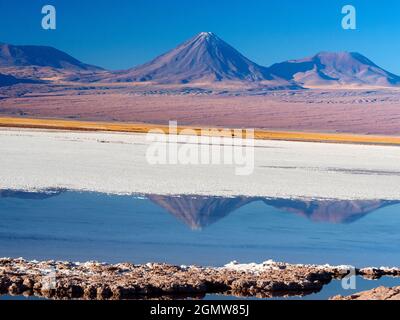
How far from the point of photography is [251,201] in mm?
17078

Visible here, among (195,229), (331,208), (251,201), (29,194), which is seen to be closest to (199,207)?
(251,201)

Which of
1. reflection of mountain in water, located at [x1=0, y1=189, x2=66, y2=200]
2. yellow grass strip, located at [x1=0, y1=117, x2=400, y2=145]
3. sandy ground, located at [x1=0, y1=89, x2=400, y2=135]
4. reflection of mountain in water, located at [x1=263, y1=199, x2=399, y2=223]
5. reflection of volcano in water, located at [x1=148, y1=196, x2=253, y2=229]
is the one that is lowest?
reflection of mountain in water, located at [x1=263, y1=199, x2=399, y2=223]

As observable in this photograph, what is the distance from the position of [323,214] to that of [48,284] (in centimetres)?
797

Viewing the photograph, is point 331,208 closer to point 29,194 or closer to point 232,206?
point 232,206

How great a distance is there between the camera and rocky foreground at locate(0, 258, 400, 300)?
27.6 ft

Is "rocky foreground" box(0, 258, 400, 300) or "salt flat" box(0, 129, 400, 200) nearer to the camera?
"rocky foreground" box(0, 258, 400, 300)

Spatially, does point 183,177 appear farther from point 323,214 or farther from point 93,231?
point 93,231

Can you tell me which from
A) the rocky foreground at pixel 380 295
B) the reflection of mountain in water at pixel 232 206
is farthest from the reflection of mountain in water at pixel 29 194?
the rocky foreground at pixel 380 295

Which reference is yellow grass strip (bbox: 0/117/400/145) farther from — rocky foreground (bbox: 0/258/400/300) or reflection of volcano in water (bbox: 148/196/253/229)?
rocky foreground (bbox: 0/258/400/300)

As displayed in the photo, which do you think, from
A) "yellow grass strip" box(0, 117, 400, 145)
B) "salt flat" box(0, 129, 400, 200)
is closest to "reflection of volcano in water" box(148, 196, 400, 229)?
"salt flat" box(0, 129, 400, 200)

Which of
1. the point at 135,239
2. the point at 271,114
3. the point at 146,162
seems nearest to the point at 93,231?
the point at 135,239

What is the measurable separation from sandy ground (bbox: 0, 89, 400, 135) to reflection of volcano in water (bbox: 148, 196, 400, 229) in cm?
8508

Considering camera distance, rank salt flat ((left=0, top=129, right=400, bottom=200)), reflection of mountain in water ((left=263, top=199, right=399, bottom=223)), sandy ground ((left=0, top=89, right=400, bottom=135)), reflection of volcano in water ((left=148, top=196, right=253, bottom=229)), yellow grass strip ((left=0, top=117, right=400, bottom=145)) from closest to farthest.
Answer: reflection of volcano in water ((left=148, top=196, right=253, bottom=229)) → reflection of mountain in water ((left=263, top=199, right=399, bottom=223)) → salt flat ((left=0, top=129, right=400, bottom=200)) → yellow grass strip ((left=0, top=117, right=400, bottom=145)) → sandy ground ((left=0, top=89, right=400, bottom=135))

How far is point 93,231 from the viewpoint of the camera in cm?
1238
